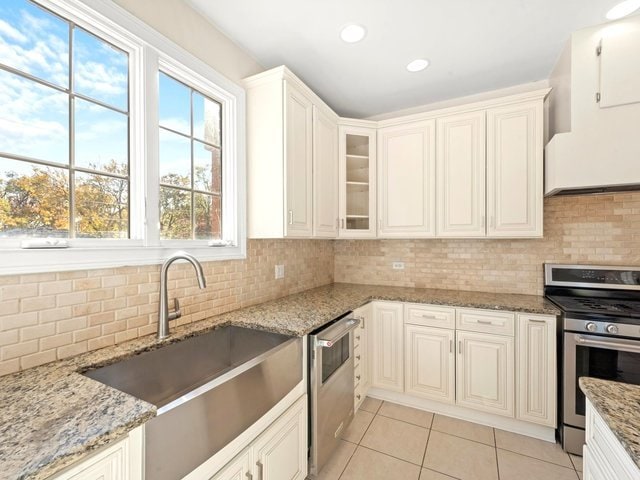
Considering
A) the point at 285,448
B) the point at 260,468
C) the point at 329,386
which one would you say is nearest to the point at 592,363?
the point at 329,386

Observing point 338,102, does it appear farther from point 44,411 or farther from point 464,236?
point 44,411

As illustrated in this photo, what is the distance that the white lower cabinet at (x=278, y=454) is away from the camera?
1.09 m

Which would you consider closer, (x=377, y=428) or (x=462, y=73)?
(x=377, y=428)

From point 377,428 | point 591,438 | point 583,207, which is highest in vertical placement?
point 583,207

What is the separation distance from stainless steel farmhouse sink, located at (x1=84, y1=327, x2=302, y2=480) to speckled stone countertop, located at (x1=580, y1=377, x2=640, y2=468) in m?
1.10

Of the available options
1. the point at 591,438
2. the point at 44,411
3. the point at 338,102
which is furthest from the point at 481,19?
the point at 44,411

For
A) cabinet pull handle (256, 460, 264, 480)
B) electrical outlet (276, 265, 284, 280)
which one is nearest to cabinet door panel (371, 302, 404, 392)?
electrical outlet (276, 265, 284, 280)

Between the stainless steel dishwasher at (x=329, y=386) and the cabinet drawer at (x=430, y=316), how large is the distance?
58cm

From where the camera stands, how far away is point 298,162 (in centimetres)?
205

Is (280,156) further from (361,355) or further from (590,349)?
(590,349)

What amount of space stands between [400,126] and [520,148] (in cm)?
96

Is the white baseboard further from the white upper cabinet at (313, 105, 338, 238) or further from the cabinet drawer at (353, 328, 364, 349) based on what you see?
the white upper cabinet at (313, 105, 338, 238)

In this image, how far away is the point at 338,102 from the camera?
278 centimetres

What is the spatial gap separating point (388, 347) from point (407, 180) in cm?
146
